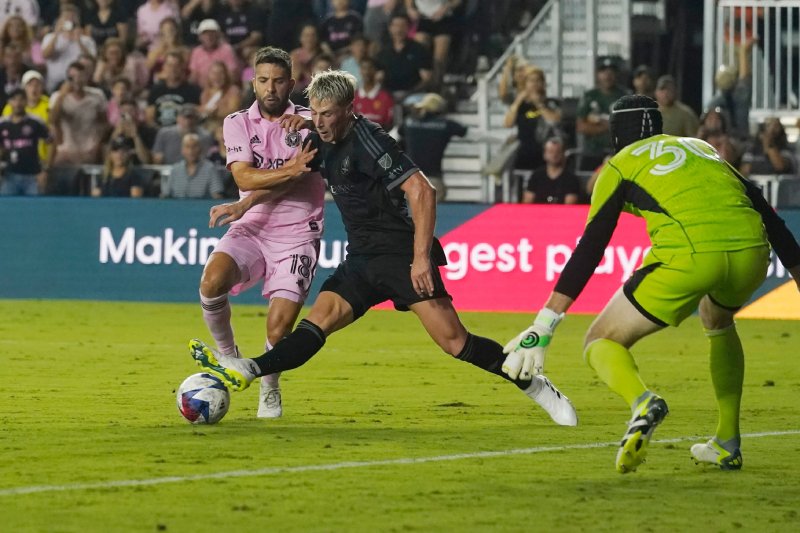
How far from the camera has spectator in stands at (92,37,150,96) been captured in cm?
2333

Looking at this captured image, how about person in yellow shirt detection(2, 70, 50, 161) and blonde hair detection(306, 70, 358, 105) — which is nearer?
blonde hair detection(306, 70, 358, 105)

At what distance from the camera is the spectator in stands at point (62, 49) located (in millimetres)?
23500

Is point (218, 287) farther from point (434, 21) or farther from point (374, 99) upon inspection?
point (434, 21)

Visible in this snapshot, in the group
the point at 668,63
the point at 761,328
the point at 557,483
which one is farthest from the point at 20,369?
the point at 668,63

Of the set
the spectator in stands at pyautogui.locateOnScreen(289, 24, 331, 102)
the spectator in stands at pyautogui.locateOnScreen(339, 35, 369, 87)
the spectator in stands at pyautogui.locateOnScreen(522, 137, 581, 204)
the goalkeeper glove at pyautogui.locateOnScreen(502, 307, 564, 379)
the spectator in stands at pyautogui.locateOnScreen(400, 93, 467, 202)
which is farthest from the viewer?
the spectator in stands at pyautogui.locateOnScreen(289, 24, 331, 102)

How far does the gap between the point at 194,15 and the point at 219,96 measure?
2.79m

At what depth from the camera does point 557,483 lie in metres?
7.43

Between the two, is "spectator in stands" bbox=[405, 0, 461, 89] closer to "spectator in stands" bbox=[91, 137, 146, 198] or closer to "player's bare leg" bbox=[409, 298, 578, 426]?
"spectator in stands" bbox=[91, 137, 146, 198]

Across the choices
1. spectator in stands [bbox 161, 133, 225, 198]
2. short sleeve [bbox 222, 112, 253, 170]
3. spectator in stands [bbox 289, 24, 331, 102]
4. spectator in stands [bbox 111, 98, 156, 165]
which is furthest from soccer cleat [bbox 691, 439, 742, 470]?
spectator in stands [bbox 111, 98, 156, 165]

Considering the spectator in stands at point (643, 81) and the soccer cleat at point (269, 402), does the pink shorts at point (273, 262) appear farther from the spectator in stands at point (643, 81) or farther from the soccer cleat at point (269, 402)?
the spectator in stands at point (643, 81)

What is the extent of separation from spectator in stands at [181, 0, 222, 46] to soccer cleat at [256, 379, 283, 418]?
14.8 metres

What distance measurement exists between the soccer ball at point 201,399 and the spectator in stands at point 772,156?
11959mm

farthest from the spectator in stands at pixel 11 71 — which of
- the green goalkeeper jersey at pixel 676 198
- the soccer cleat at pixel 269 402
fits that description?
the green goalkeeper jersey at pixel 676 198

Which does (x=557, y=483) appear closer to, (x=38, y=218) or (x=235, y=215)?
(x=235, y=215)
